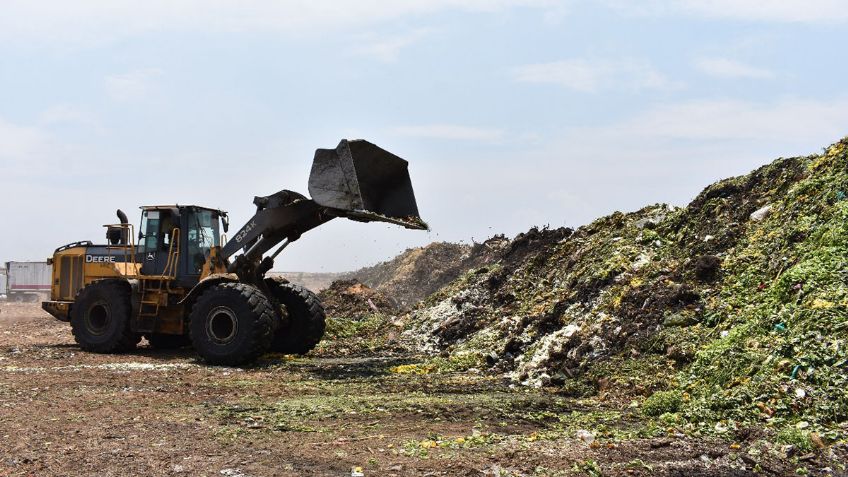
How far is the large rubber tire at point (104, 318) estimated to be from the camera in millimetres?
14969

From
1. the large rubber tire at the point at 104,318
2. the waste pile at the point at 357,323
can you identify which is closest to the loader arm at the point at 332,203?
the large rubber tire at the point at 104,318

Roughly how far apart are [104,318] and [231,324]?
3328 mm

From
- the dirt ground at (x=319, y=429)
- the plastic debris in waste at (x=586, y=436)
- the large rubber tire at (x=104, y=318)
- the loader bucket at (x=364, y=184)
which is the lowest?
the dirt ground at (x=319, y=429)

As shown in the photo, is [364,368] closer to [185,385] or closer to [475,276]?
[185,385]

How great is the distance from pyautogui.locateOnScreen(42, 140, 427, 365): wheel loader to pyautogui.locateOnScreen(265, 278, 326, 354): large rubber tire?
0.02 m

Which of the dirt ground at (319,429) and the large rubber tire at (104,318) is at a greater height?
the large rubber tire at (104,318)

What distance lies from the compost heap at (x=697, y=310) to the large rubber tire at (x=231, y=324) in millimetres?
3109

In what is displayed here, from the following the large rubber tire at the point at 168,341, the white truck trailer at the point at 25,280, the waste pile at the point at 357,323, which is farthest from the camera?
the white truck trailer at the point at 25,280

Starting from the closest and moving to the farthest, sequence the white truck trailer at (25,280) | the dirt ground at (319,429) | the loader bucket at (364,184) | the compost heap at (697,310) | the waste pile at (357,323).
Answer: the dirt ground at (319,429) → the compost heap at (697,310) → the loader bucket at (364,184) → the waste pile at (357,323) → the white truck trailer at (25,280)

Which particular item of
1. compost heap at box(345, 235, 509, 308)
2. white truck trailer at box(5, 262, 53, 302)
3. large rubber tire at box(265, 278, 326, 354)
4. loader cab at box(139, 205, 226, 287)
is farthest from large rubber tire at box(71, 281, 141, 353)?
white truck trailer at box(5, 262, 53, 302)

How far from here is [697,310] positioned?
1161 centimetres

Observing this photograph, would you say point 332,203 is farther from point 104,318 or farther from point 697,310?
point 697,310

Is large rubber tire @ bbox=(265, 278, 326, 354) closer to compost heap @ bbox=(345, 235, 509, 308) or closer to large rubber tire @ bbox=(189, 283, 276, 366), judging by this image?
large rubber tire @ bbox=(189, 283, 276, 366)

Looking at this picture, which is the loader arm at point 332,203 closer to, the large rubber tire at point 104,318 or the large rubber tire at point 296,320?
the large rubber tire at point 296,320
